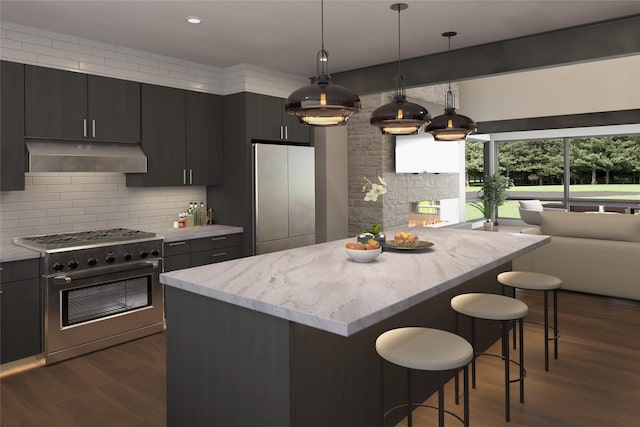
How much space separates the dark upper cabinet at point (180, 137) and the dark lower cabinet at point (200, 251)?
2.26ft

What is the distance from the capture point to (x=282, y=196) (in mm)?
5562

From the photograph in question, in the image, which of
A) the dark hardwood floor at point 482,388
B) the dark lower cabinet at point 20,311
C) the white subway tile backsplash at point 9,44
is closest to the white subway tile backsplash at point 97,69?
the white subway tile backsplash at point 9,44

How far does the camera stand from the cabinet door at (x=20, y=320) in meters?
3.62

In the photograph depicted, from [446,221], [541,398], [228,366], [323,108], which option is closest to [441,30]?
[323,108]

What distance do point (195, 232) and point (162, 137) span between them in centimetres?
106

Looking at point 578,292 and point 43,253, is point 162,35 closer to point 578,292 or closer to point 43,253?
point 43,253

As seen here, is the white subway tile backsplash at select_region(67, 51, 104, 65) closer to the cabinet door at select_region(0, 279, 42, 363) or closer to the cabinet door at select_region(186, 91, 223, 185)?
the cabinet door at select_region(186, 91, 223, 185)

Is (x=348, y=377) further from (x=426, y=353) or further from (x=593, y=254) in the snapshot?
(x=593, y=254)

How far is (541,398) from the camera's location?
3107 mm

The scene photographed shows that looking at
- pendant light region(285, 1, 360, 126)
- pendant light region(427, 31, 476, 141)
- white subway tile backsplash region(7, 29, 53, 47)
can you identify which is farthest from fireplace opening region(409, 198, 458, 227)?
white subway tile backsplash region(7, 29, 53, 47)

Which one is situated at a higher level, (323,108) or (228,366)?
(323,108)

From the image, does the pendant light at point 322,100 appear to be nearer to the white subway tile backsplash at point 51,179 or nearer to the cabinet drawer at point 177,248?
the cabinet drawer at point 177,248

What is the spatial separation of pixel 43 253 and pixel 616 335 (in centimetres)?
497

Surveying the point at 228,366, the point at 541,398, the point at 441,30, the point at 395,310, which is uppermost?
the point at 441,30
